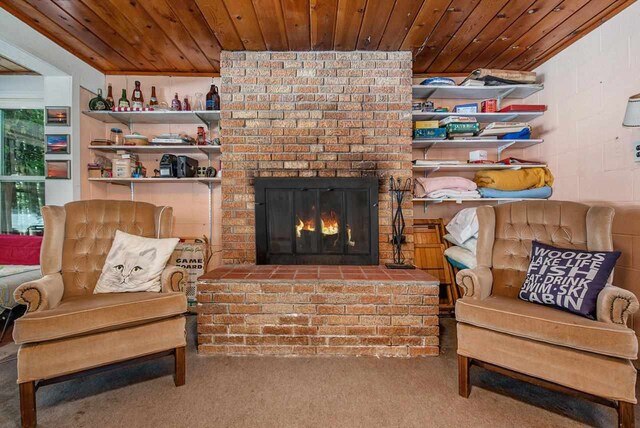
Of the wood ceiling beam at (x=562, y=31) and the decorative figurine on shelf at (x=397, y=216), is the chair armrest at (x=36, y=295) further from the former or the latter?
the wood ceiling beam at (x=562, y=31)

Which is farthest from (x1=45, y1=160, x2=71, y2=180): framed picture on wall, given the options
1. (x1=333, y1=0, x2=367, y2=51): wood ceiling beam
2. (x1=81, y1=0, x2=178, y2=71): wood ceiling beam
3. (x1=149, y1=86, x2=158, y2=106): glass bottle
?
(x1=333, y1=0, x2=367, y2=51): wood ceiling beam

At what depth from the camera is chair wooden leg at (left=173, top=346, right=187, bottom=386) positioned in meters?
1.58

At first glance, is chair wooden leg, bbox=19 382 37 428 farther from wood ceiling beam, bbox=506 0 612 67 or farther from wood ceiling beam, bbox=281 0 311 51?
wood ceiling beam, bbox=506 0 612 67

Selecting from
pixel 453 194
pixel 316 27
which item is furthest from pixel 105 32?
pixel 453 194

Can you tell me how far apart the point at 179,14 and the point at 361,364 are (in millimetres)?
2687

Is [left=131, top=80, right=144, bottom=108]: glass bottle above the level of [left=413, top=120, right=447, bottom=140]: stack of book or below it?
above

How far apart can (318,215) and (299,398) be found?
1.37 m

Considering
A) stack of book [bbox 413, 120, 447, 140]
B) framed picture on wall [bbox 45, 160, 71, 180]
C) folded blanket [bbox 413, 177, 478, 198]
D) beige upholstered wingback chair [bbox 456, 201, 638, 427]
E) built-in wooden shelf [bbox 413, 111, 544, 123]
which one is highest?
built-in wooden shelf [bbox 413, 111, 544, 123]

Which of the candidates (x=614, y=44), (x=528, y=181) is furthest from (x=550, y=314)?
(x=614, y=44)

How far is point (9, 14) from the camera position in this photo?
2023 millimetres

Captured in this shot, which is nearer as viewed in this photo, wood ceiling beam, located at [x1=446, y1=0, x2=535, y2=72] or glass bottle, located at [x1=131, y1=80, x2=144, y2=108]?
wood ceiling beam, located at [x1=446, y1=0, x2=535, y2=72]

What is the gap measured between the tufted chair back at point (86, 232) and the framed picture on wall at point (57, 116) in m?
1.24

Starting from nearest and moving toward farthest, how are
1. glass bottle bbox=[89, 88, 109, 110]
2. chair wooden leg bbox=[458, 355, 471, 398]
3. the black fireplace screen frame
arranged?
chair wooden leg bbox=[458, 355, 471, 398]
the black fireplace screen frame
glass bottle bbox=[89, 88, 109, 110]

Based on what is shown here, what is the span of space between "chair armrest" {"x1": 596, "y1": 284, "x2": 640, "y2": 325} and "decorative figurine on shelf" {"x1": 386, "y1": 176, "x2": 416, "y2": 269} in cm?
117
